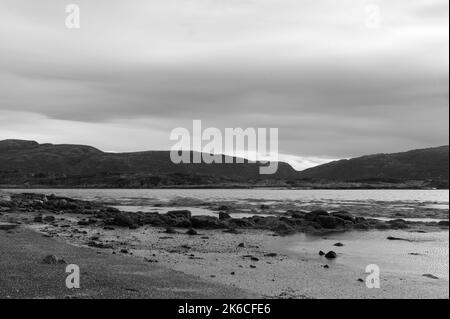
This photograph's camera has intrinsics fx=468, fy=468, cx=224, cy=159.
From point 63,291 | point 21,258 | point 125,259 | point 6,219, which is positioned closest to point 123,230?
point 6,219

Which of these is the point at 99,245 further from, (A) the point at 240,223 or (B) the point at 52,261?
(A) the point at 240,223

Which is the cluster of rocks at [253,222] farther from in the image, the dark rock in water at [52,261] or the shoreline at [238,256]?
the dark rock in water at [52,261]

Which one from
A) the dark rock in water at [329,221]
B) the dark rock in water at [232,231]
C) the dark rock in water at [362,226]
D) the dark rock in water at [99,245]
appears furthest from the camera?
the dark rock in water at [329,221]

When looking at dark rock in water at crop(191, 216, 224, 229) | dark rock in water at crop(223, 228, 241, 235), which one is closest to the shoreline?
dark rock in water at crop(223, 228, 241, 235)

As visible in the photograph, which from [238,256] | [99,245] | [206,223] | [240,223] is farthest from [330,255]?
[240,223]

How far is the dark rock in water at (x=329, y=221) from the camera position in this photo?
55.6m

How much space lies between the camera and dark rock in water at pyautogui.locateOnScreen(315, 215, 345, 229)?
55.6 metres

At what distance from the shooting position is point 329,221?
56.2 meters

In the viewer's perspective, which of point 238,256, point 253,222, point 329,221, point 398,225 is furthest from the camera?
point 398,225

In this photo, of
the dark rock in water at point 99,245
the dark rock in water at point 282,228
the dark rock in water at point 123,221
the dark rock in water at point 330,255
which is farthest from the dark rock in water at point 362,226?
the dark rock in water at point 99,245
